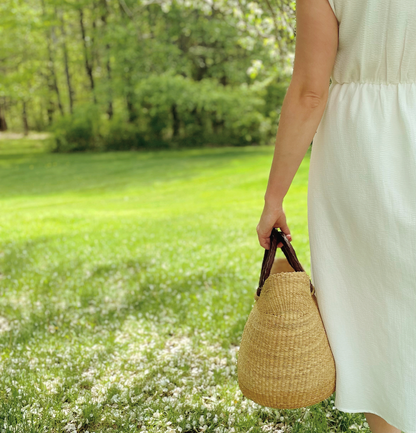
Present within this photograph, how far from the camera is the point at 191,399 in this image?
299 centimetres

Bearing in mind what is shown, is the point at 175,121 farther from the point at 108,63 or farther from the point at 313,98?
the point at 313,98

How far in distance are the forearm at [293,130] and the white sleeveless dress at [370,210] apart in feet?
0.28

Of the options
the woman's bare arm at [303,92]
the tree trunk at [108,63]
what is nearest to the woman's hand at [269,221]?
the woman's bare arm at [303,92]

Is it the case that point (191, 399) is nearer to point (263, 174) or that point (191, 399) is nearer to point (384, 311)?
point (384, 311)

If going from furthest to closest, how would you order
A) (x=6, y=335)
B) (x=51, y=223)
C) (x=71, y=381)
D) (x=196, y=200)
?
(x=196, y=200), (x=51, y=223), (x=6, y=335), (x=71, y=381)

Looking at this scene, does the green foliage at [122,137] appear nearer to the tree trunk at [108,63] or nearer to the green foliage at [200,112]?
the green foliage at [200,112]

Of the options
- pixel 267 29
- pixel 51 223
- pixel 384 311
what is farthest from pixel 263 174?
pixel 384 311

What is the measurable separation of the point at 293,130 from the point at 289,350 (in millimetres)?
804

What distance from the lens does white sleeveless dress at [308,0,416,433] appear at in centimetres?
157

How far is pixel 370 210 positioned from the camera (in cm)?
166

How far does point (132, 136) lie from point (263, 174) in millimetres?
12797

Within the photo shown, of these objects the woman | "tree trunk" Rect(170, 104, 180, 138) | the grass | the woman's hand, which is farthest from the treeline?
the woman

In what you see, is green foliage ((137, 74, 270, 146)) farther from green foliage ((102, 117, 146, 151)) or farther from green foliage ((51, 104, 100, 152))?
green foliage ((51, 104, 100, 152))

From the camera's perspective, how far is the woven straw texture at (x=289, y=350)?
1.76 meters
